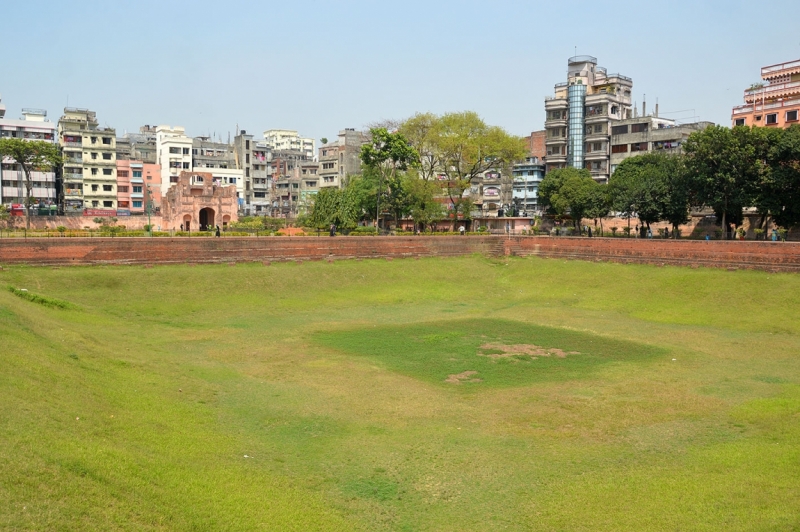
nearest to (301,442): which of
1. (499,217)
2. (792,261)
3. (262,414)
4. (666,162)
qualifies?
(262,414)

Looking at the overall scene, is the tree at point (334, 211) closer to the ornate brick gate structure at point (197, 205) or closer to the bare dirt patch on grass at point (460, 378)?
the ornate brick gate structure at point (197, 205)

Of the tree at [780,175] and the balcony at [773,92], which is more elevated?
the balcony at [773,92]

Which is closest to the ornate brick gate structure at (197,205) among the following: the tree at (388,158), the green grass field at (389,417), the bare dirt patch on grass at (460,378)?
the tree at (388,158)

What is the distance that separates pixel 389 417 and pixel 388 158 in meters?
50.6

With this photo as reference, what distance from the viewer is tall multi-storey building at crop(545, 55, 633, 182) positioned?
7525 centimetres

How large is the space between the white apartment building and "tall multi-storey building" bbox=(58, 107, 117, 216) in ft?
29.1

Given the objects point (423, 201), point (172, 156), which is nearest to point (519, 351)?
point (423, 201)

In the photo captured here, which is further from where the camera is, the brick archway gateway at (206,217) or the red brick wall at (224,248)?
the brick archway gateway at (206,217)

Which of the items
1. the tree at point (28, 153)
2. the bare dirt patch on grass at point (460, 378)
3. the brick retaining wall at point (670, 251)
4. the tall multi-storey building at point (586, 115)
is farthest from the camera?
the tall multi-storey building at point (586, 115)

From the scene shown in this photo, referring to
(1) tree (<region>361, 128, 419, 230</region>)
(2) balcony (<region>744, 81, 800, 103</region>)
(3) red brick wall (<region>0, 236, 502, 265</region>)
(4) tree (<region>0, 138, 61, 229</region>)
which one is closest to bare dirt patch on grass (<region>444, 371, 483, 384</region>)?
(3) red brick wall (<region>0, 236, 502, 265</region>)

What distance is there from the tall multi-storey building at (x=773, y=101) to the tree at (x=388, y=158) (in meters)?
29.0

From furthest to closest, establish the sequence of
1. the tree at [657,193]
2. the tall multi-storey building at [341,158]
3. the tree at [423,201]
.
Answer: the tall multi-storey building at [341,158] → the tree at [423,201] → the tree at [657,193]

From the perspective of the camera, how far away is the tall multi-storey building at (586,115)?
75.2 metres

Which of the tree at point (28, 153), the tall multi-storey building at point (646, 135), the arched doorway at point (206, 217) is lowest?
the arched doorway at point (206, 217)
